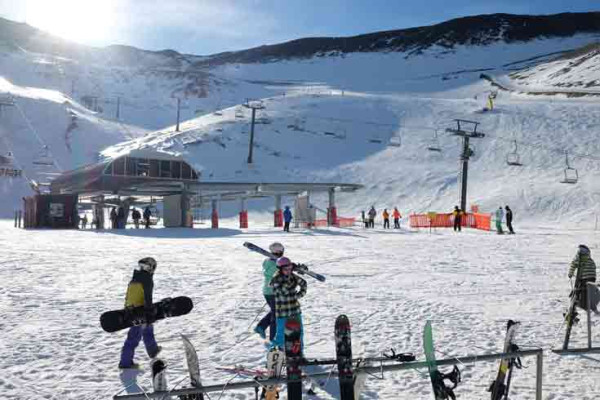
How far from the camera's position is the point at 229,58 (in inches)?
7279

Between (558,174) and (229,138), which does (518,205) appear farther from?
(229,138)

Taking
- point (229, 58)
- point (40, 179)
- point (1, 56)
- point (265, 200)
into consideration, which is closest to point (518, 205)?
point (265, 200)

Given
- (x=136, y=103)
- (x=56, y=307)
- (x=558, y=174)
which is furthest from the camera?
(x=136, y=103)

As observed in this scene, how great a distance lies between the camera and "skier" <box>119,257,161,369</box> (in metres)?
6.49

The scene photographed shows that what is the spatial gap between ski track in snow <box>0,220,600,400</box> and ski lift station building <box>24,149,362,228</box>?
1380 cm

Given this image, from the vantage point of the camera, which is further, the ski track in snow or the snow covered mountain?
the snow covered mountain

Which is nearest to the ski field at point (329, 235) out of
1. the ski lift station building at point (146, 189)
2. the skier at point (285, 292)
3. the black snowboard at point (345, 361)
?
the skier at point (285, 292)

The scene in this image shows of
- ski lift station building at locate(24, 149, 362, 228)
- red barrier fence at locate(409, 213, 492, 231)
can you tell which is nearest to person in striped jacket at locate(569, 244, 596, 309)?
red barrier fence at locate(409, 213, 492, 231)

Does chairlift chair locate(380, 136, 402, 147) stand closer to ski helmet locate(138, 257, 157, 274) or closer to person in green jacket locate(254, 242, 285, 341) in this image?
person in green jacket locate(254, 242, 285, 341)

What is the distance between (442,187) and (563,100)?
3179 centimetres

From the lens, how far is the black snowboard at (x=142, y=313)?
543 cm

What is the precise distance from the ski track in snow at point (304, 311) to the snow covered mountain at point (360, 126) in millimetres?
25371

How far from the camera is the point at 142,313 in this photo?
219 inches

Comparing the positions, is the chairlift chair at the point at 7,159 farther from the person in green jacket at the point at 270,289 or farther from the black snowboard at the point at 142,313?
the black snowboard at the point at 142,313
